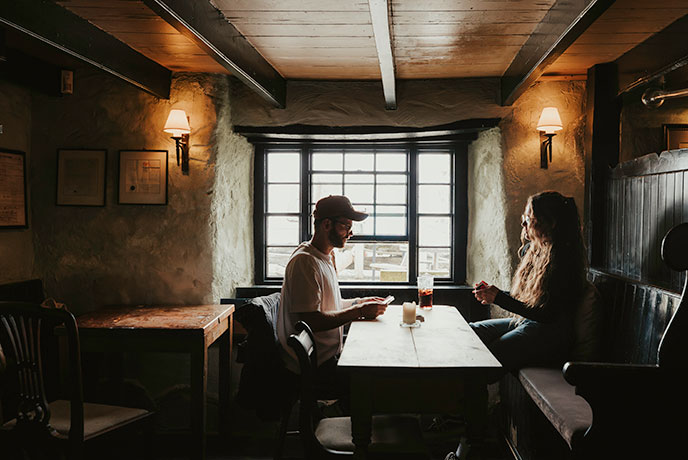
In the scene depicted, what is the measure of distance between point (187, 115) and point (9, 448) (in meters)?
2.26

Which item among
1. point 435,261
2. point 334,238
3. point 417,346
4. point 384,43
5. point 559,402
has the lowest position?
point 559,402

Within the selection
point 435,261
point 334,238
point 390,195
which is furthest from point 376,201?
point 334,238

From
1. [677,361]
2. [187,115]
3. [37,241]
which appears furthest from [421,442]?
[37,241]

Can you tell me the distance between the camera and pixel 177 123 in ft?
10.6

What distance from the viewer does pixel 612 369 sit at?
173 centimetres

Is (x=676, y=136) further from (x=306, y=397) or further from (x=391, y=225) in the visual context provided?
(x=306, y=397)

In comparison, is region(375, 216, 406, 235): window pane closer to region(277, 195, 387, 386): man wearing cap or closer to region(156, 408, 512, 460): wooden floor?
region(277, 195, 387, 386): man wearing cap

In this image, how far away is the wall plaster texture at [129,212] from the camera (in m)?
3.46

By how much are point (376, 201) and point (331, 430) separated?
220 cm

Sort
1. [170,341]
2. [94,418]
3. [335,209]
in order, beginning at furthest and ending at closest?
1. [170,341]
2. [335,209]
3. [94,418]

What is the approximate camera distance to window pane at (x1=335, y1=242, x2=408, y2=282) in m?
3.96

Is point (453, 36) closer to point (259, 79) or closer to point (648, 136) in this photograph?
point (259, 79)

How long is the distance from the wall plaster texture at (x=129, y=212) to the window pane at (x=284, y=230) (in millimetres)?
579

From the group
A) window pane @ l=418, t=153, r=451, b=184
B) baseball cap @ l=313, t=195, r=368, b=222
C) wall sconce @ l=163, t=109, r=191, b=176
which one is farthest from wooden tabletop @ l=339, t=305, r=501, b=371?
wall sconce @ l=163, t=109, r=191, b=176
